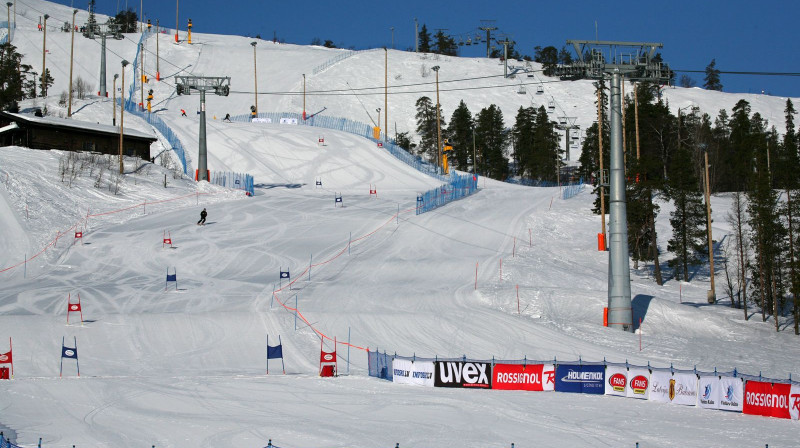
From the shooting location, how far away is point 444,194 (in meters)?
58.7

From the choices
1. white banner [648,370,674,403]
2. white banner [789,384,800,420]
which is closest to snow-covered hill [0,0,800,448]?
white banner [789,384,800,420]

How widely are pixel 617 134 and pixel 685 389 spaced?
49.1 feet

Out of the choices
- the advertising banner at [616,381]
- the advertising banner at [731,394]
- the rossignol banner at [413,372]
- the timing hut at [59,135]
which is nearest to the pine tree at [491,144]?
the timing hut at [59,135]

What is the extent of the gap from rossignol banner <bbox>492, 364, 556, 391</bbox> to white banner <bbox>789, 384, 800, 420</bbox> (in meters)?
6.03

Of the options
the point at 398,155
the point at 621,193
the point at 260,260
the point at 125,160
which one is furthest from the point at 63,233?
the point at 398,155

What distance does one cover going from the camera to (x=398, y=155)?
78.1 metres

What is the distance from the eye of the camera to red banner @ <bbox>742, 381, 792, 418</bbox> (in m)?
19.2

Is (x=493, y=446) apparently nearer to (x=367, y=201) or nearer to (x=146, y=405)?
(x=146, y=405)

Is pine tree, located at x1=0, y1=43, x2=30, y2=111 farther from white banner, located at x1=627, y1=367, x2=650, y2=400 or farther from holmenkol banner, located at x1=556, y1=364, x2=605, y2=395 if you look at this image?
white banner, located at x1=627, y1=367, x2=650, y2=400

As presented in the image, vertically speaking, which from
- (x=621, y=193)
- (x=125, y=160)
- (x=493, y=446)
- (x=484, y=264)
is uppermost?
(x=125, y=160)

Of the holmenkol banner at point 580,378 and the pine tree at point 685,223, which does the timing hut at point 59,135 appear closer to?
the pine tree at point 685,223

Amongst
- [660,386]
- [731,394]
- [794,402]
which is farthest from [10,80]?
[794,402]

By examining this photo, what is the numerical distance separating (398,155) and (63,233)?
3920 centimetres

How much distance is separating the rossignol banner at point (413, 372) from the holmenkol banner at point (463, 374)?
8.7 inches
